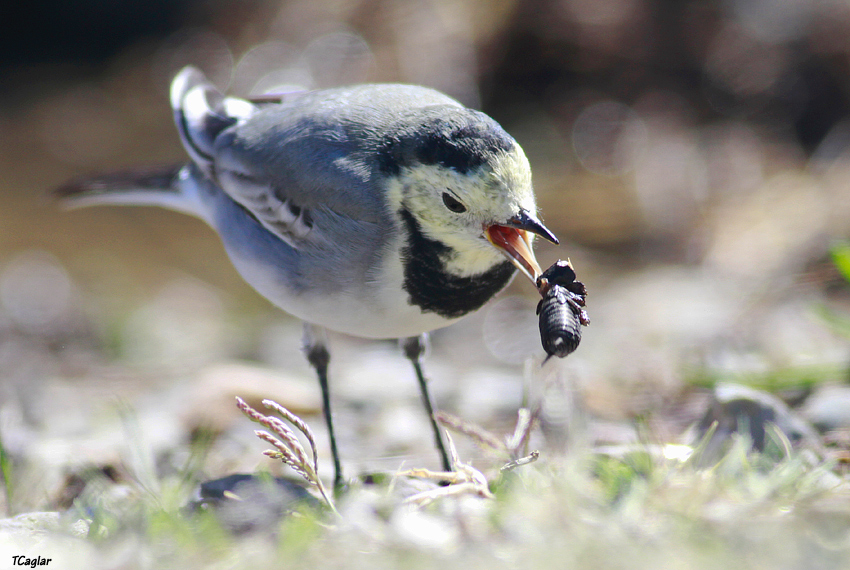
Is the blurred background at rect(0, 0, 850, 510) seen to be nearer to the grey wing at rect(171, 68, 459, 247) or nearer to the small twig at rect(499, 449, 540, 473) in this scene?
the small twig at rect(499, 449, 540, 473)

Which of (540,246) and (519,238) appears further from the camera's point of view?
(540,246)

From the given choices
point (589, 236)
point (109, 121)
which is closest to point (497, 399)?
point (589, 236)

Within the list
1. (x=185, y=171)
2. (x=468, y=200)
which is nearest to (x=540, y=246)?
(x=185, y=171)

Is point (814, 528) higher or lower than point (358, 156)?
lower

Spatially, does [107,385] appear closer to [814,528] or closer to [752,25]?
[814,528]

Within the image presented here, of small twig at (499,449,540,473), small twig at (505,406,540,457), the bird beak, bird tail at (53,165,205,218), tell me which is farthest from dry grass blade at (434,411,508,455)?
bird tail at (53,165,205,218)

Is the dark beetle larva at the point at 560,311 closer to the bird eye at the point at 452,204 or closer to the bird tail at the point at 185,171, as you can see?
the bird eye at the point at 452,204

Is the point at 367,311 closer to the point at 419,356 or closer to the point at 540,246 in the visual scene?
the point at 419,356

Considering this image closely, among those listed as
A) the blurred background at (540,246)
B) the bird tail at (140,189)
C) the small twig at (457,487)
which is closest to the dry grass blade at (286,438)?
the small twig at (457,487)
